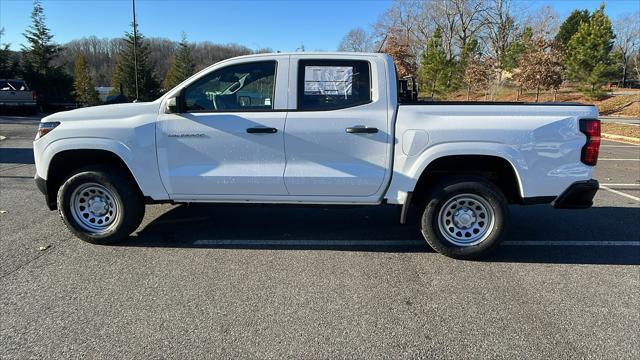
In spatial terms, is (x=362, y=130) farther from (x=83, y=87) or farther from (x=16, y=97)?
(x=83, y=87)

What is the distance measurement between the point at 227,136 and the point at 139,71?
40.4 meters

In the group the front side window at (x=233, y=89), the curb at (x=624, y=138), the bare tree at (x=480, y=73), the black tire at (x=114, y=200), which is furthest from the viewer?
the bare tree at (x=480, y=73)

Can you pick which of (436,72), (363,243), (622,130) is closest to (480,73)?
(436,72)

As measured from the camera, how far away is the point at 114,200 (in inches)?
177

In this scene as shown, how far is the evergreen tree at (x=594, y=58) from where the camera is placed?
3238cm

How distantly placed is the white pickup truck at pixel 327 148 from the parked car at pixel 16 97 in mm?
24176

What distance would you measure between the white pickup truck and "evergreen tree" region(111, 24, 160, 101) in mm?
36392

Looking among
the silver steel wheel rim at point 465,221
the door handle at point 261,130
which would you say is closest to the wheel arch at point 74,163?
the door handle at point 261,130

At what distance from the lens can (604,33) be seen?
108ft

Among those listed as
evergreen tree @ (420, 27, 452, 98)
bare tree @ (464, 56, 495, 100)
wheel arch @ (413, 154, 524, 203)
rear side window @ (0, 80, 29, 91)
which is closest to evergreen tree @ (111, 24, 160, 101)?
rear side window @ (0, 80, 29, 91)

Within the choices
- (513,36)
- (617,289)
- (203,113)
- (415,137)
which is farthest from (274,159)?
(513,36)

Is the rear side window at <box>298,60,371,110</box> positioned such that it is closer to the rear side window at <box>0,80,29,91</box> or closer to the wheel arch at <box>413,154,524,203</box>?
the wheel arch at <box>413,154,524,203</box>

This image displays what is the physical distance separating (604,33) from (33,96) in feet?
131

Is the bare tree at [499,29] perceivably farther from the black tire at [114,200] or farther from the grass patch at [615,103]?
the black tire at [114,200]
